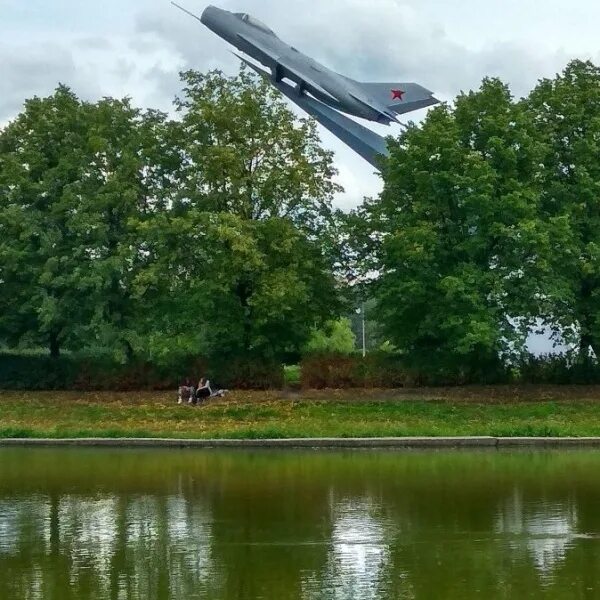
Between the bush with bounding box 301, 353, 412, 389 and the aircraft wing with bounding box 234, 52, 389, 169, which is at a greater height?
the aircraft wing with bounding box 234, 52, 389, 169

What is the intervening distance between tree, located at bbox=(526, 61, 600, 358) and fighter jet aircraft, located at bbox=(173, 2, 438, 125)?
1096 cm

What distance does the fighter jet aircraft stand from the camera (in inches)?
1673

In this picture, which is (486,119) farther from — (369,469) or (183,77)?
Answer: (369,469)

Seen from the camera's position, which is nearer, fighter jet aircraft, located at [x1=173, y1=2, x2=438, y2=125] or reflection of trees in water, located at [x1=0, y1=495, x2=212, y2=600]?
reflection of trees in water, located at [x1=0, y1=495, x2=212, y2=600]

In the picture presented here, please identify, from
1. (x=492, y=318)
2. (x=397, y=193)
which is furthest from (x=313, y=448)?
(x=397, y=193)

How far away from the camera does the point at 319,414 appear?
91.8 ft

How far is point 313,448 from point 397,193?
11.5 meters

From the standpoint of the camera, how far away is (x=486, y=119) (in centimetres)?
3092

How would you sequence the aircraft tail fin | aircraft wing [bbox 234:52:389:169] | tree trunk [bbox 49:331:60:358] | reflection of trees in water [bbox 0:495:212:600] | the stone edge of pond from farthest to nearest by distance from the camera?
the aircraft tail fin → aircraft wing [bbox 234:52:389:169] → tree trunk [bbox 49:331:60:358] → the stone edge of pond → reflection of trees in water [bbox 0:495:212:600]

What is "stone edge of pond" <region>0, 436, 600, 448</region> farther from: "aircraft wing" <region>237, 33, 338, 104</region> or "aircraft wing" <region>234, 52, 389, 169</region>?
"aircraft wing" <region>237, 33, 338, 104</region>

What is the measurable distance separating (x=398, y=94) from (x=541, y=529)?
116 feet

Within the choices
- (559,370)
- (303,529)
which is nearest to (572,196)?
(559,370)

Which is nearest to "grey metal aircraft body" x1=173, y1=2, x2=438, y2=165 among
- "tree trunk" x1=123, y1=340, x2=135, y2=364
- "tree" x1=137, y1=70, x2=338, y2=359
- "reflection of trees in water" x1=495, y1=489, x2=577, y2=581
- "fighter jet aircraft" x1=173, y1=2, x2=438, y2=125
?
"fighter jet aircraft" x1=173, y1=2, x2=438, y2=125

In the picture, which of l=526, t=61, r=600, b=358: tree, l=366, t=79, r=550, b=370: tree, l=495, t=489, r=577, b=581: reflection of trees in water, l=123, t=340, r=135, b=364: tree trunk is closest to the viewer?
l=495, t=489, r=577, b=581: reflection of trees in water
